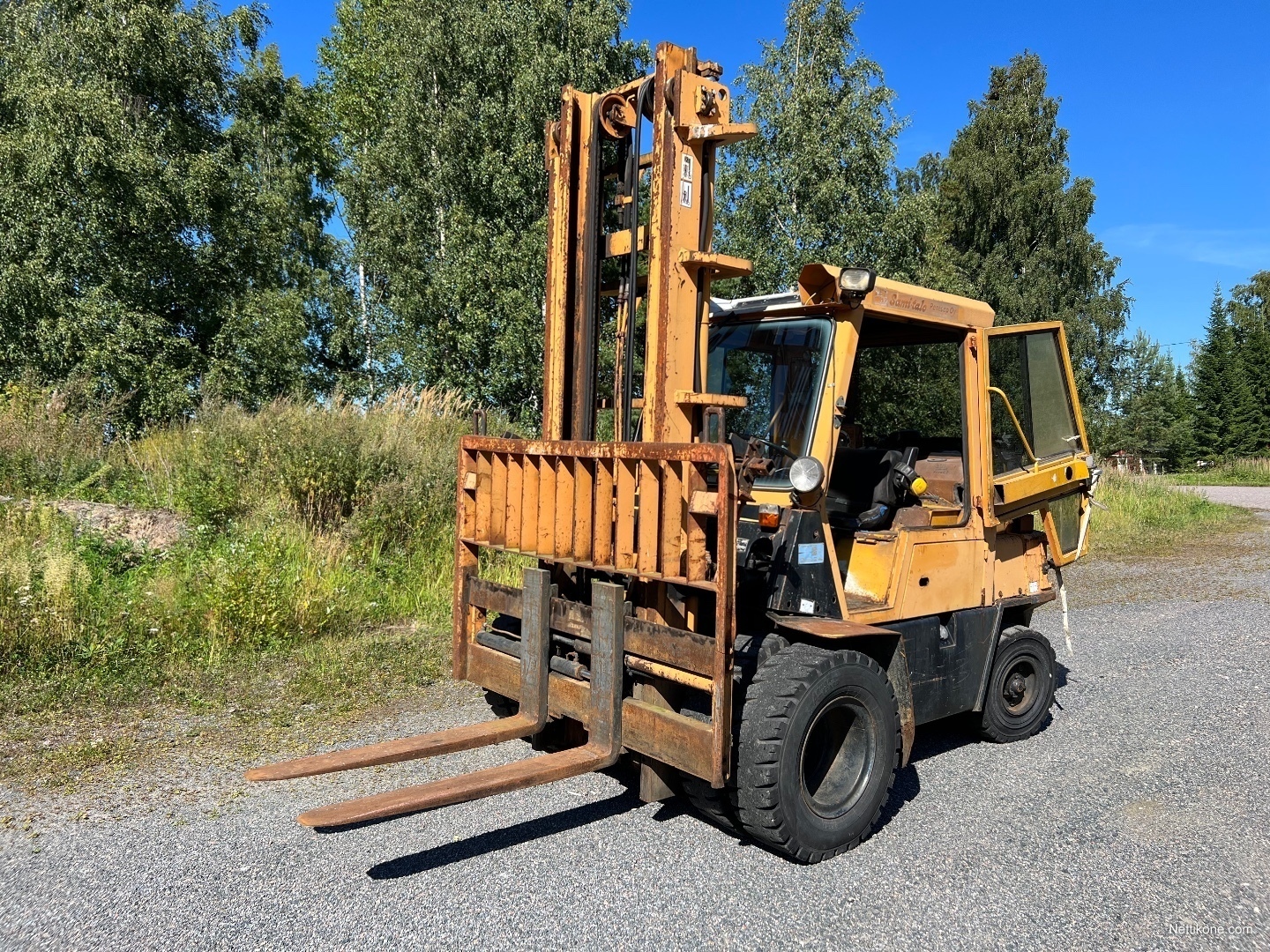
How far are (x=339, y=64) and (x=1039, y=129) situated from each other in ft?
Answer: 82.3

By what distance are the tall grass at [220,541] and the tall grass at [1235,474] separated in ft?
123

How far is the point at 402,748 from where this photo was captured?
13.0 ft

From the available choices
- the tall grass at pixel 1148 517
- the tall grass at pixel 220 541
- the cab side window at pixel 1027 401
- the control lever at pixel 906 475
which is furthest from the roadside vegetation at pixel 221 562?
the tall grass at pixel 1148 517

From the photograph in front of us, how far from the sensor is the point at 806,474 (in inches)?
153

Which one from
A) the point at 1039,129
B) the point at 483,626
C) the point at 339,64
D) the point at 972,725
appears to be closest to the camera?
the point at 483,626

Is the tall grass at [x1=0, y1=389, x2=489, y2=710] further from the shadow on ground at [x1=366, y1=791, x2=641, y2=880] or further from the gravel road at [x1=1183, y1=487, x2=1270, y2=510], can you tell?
the gravel road at [x1=1183, y1=487, x2=1270, y2=510]

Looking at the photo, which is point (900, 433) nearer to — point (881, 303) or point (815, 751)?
point (881, 303)

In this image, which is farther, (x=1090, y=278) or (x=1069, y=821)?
(x=1090, y=278)

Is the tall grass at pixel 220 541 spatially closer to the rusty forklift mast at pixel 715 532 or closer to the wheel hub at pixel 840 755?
the rusty forklift mast at pixel 715 532

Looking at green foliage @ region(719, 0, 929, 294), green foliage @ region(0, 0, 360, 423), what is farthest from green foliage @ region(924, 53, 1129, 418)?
green foliage @ region(0, 0, 360, 423)

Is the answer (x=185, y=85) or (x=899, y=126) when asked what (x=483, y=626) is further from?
(x=185, y=85)

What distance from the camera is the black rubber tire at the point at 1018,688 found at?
5.34 metres

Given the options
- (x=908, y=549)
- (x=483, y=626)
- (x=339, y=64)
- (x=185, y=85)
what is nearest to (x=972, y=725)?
(x=908, y=549)

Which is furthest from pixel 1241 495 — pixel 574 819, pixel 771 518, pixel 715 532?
pixel 574 819
